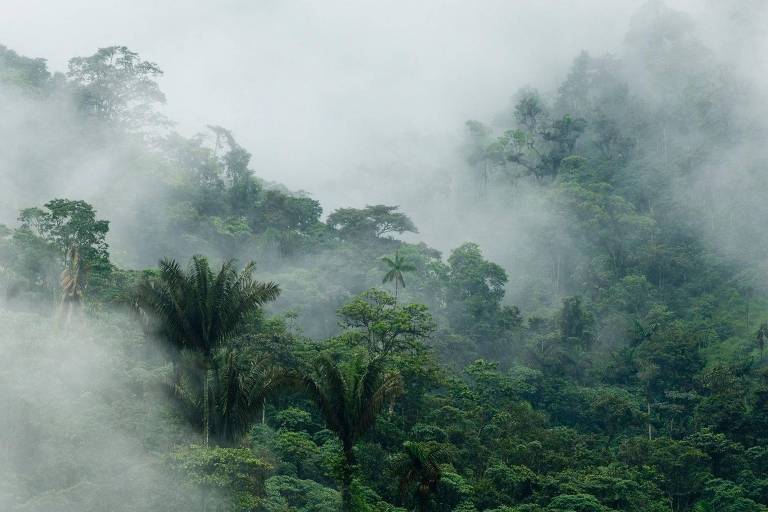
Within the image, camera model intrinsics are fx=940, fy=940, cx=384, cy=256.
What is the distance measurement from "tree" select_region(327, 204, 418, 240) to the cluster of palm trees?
5081 cm

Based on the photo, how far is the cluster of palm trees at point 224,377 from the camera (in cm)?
2633

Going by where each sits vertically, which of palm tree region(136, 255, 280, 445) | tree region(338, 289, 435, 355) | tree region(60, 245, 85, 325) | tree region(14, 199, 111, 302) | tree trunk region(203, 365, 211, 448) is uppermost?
tree region(14, 199, 111, 302)

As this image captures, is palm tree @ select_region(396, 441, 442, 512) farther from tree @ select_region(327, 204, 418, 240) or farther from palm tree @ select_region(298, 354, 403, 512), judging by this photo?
tree @ select_region(327, 204, 418, 240)

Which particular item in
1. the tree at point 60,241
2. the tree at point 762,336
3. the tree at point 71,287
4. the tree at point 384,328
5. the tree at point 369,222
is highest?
the tree at point 369,222

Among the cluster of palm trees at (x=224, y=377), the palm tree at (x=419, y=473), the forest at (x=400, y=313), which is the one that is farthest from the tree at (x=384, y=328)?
the cluster of palm trees at (x=224, y=377)

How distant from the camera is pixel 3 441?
94.1 ft

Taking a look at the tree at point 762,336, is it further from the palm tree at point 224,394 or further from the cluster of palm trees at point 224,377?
the palm tree at point 224,394

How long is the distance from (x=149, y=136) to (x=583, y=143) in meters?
47.1

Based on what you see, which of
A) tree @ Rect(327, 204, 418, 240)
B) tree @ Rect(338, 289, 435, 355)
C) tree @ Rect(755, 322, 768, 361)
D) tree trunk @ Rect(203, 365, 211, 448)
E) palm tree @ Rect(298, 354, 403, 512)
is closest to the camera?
tree trunk @ Rect(203, 365, 211, 448)

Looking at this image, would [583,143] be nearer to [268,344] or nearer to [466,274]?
[466,274]

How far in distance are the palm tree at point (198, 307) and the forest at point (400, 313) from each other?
0.07 meters

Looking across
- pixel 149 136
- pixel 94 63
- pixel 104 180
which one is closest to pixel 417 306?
pixel 104 180

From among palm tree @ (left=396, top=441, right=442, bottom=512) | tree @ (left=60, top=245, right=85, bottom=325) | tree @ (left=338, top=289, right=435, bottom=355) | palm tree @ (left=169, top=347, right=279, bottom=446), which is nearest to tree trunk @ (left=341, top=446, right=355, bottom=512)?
palm tree @ (left=396, top=441, right=442, bottom=512)

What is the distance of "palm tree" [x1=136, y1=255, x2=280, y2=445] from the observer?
26484 mm
